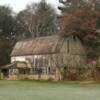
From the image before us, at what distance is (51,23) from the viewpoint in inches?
3757

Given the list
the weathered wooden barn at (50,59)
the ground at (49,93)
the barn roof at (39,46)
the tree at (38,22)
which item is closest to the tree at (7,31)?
the tree at (38,22)

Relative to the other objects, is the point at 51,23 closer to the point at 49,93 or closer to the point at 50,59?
the point at 50,59

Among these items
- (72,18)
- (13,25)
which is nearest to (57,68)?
(72,18)

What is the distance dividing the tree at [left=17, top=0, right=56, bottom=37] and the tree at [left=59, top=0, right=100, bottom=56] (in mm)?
25220

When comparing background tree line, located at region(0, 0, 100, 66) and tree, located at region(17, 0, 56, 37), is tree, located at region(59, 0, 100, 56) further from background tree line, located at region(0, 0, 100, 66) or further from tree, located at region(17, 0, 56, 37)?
tree, located at region(17, 0, 56, 37)

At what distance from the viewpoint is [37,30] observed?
315 feet

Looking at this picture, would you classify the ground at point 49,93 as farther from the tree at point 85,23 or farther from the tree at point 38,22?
the tree at point 38,22

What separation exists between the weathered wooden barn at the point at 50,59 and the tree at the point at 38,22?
19.1 metres

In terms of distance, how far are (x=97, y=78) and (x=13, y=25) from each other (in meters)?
34.8

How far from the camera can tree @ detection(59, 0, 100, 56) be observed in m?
66.3

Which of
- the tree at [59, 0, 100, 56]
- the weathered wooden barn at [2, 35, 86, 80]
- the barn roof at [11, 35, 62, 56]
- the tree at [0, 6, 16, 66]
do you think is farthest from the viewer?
the tree at [0, 6, 16, 66]

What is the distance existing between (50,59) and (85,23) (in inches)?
372

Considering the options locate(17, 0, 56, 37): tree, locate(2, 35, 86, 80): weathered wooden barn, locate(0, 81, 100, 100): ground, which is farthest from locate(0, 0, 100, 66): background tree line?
locate(0, 81, 100, 100): ground

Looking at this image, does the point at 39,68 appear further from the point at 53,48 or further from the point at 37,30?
the point at 37,30
